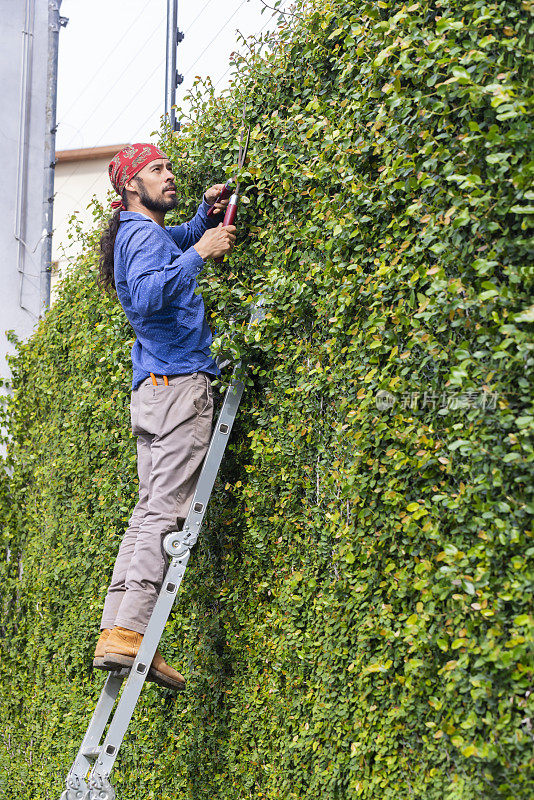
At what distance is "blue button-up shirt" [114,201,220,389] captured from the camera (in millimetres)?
3195

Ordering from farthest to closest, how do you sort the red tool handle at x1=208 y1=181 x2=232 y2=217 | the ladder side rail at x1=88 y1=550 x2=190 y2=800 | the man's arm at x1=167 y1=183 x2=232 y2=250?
1. the man's arm at x1=167 y1=183 x2=232 y2=250
2. the red tool handle at x1=208 y1=181 x2=232 y2=217
3. the ladder side rail at x1=88 y1=550 x2=190 y2=800

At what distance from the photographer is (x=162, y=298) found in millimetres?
3201

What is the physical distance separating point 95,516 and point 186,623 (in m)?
1.18

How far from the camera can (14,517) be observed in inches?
236

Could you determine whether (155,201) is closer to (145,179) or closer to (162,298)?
(145,179)

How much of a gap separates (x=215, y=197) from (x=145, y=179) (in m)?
0.33

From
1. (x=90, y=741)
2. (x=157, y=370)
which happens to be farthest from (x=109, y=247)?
(x=90, y=741)

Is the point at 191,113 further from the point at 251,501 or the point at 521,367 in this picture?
the point at 521,367

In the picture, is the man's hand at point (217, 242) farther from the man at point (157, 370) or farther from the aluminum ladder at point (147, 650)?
the aluminum ladder at point (147, 650)

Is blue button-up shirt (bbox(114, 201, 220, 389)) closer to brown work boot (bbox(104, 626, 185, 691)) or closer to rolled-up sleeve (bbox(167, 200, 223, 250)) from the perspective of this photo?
rolled-up sleeve (bbox(167, 200, 223, 250))

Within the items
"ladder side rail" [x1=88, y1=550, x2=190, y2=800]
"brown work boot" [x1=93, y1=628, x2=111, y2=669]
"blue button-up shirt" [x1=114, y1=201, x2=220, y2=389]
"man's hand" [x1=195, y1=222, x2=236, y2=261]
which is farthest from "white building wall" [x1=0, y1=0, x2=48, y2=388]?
"ladder side rail" [x1=88, y1=550, x2=190, y2=800]

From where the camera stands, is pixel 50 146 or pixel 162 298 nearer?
pixel 162 298

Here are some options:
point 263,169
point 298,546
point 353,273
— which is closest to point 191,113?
point 263,169

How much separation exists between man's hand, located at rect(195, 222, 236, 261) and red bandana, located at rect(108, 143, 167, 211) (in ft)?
1.83
